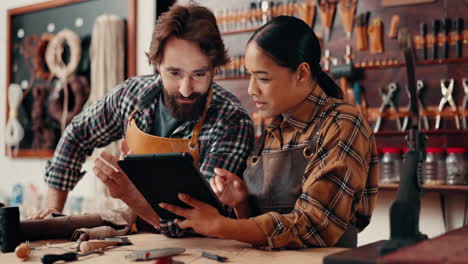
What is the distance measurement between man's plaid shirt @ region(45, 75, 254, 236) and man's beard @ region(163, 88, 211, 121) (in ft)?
0.12

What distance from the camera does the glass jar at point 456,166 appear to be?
303cm

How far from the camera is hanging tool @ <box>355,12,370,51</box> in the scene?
3.38 meters

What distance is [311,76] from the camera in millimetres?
1727

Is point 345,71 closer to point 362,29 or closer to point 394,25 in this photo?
point 362,29

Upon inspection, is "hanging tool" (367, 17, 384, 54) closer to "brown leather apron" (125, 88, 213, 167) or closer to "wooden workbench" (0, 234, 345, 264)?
"brown leather apron" (125, 88, 213, 167)

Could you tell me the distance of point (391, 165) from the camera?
3.24 meters

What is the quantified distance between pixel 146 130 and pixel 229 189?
596 millimetres

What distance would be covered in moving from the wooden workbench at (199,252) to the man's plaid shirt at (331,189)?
5cm

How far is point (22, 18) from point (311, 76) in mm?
4053

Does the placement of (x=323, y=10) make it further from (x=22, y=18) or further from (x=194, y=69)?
(x=22, y=18)

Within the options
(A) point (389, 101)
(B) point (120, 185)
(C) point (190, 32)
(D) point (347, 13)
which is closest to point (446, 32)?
(A) point (389, 101)

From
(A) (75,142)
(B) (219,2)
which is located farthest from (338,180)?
(B) (219,2)

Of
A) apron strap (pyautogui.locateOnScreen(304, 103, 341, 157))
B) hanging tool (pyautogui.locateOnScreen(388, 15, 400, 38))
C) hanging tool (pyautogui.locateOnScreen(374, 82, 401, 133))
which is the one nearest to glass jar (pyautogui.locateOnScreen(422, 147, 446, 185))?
hanging tool (pyautogui.locateOnScreen(374, 82, 401, 133))

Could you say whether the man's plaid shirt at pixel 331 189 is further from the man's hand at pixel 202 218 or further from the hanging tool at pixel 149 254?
the hanging tool at pixel 149 254
